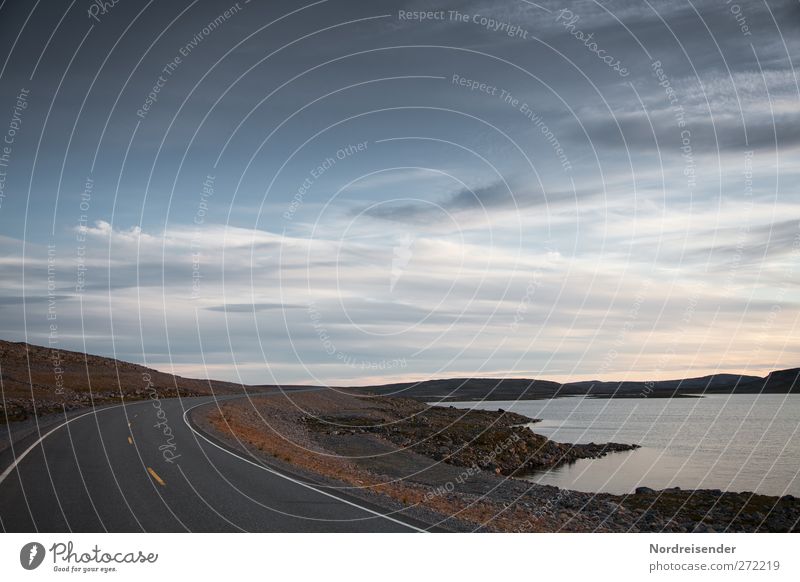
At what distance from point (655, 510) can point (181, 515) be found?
25.7 m

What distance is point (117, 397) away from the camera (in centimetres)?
7575

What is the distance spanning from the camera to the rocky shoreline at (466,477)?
919 inches

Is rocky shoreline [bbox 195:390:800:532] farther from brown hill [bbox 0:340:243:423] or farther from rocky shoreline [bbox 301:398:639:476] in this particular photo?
brown hill [bbox 0:340:243:423]

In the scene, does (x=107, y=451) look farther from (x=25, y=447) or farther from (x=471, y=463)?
(x=471, y=463)

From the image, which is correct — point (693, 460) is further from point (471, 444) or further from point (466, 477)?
point (466, 477)

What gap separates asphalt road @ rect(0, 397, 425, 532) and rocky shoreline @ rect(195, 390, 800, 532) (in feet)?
6.52

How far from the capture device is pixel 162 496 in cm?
1625

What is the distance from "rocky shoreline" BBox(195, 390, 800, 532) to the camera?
23.3 meters

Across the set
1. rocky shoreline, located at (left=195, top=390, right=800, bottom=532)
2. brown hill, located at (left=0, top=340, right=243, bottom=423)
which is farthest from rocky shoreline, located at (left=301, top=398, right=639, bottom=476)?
brown hill, located at (left=0, top=340, right=243, bottom=423)

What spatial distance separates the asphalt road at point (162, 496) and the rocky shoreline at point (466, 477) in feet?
6.52

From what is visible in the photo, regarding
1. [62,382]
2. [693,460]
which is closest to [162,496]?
[693,460]

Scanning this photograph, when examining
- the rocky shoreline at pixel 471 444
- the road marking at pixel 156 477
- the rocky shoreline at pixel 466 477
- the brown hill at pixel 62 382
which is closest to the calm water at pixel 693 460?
the rocky shoreline at pixel 471 444

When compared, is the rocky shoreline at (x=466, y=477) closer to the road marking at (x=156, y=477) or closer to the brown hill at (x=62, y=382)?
the road marking at (x=156, y=477)
